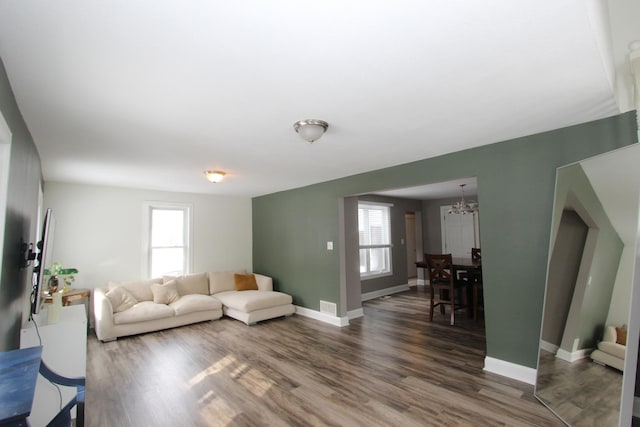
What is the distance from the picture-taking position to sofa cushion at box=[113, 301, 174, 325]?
4.29 m

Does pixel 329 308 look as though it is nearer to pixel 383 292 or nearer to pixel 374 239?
pixel 383 292

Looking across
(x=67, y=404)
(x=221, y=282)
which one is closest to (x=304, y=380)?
(x=67, y=404)

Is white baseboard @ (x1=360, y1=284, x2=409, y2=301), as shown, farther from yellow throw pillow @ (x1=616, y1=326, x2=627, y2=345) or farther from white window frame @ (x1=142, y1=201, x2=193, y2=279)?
yellow throw pillow @ (x1=616, y1=326, x2=627, y2=345)

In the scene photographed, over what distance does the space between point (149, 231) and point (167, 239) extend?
360 millimetres

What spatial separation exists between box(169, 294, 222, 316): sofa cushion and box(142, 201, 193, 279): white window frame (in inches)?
31.8

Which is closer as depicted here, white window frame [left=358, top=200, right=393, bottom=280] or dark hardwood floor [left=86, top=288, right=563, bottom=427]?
dark hardwood floor [left=86, top=288, right=563, bottom=427]

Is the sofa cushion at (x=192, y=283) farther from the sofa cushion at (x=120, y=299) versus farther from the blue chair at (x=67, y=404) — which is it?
the blue chair at (x=67, y=404)

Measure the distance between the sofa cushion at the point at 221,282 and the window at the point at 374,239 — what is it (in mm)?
2759

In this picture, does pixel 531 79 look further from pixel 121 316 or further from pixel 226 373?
pixel 121 316

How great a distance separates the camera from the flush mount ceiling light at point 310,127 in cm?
247

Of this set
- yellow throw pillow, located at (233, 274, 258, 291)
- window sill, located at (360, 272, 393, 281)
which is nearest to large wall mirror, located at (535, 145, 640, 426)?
window sill, located at (360, 272, 393, 281)

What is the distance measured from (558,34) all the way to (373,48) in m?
0.87

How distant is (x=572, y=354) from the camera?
2.28 m

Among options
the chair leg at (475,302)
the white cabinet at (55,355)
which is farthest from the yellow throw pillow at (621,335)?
the white cabinet at (55,355)
